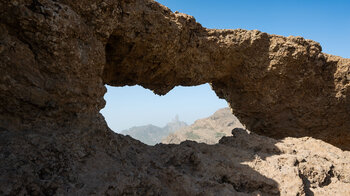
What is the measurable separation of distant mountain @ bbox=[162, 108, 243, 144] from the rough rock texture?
159 feet

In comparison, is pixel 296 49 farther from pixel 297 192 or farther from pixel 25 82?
pixel 25 82

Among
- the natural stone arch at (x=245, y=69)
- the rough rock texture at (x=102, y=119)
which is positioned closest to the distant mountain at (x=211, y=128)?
the natural stone arch at (x=245, y=69)

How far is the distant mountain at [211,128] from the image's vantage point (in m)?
56.2

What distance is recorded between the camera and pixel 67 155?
3146 millimetres

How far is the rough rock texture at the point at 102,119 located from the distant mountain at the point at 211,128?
48554mm

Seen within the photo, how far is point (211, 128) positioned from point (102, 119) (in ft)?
198

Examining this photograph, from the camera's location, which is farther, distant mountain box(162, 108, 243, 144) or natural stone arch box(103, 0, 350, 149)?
distant mountain box(162, 108, 243, 144)

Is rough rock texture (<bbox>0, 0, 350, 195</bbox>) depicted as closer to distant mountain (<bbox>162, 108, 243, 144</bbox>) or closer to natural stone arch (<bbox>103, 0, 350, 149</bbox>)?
natural stone arch (<bbox>103, 0, 350, 149</bbox>)

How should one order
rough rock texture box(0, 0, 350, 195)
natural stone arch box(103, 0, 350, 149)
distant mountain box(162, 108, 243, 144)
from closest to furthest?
rough rock texture box(0, 0, 350, 195) < natural stone arch box(103, 0, 350, 149) < distant mountain box(162, 108, 243, 144)

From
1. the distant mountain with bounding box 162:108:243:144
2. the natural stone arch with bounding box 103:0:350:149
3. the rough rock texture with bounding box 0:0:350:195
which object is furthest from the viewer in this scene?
the distant mountain with bounding box 162:108:243:144

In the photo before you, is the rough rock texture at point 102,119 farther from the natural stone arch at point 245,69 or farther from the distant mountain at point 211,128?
the distant mountain at point 211,128

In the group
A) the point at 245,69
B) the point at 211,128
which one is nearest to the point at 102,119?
the point at 245,69

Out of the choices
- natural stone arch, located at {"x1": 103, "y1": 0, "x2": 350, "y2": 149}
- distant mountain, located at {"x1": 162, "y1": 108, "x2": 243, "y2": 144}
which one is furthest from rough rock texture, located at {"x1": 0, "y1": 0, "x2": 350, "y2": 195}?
distant mountain, located at {"x1": 162, "y1": 108, "x2": 243, "y2": 144}

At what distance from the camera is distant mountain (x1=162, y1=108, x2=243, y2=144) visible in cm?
5616
